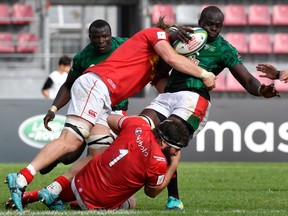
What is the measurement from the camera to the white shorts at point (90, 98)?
A: 856 cm

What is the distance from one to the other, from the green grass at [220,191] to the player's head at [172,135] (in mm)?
568

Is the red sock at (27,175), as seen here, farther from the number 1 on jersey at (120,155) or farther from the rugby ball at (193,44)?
the rugby ball at (193,44)

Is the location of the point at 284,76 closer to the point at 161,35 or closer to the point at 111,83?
the point at 161,35

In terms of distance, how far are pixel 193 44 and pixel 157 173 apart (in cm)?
137

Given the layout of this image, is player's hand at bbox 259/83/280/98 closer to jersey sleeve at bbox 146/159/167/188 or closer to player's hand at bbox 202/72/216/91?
player's hand at bbox 202/72/216/91

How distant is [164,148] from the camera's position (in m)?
8.09

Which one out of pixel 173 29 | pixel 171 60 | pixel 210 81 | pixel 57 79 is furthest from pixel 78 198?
pixel 57 79

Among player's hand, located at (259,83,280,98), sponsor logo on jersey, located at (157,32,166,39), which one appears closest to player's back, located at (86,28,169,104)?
sponsor logo on jersey, located at (157,32,166,39)

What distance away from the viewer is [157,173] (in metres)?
8.12

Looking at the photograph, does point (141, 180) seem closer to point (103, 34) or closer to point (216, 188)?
point (103, 34)

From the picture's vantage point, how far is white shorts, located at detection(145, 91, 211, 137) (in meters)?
8.76

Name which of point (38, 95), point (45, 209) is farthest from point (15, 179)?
point (38, 95)

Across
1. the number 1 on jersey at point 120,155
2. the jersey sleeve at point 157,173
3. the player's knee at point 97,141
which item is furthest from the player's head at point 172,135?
the player's knee at point 97,141

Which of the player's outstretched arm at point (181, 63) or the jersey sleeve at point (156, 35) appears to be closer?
the player's outstretched arm at point (181, 63)
